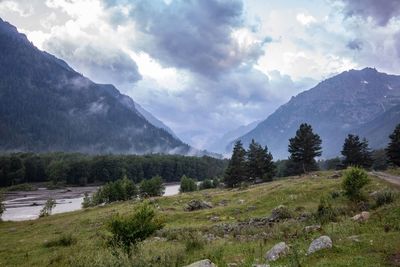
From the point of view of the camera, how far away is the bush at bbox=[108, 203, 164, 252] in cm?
2402

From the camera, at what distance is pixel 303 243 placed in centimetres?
2016

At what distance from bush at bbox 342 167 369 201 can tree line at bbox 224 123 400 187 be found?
54184 mm

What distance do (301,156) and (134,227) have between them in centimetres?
8101

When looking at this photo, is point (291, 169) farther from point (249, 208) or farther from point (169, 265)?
point (169, 265)

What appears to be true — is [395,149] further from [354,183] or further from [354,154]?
[354,183]

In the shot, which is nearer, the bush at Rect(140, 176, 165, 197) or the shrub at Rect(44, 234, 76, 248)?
the shrub at Rect(44, 234, 76, 248)

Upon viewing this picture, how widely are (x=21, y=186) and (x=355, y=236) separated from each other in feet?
640

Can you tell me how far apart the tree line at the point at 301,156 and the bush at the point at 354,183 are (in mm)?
54184

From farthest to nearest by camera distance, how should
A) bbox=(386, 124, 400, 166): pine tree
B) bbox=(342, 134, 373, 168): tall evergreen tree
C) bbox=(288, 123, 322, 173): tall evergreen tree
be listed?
bbox=(342, 134, 373, 168): tall evergreen tree < bbox=(288, 123, 322, 173): tall evergreen tree < bbox=(386, 124, 400, 166): pine tree

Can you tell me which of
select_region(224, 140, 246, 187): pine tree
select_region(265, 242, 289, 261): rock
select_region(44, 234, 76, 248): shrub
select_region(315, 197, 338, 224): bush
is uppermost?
select_region(224, 140, 246, 187): pine tree

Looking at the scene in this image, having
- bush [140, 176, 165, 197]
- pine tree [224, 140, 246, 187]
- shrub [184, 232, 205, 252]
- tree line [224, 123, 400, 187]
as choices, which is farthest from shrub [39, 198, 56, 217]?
shrub [184, 232, 205, 252]

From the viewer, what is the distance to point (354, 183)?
1539 inches

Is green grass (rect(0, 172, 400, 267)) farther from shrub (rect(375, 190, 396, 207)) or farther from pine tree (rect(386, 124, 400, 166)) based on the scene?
pine tree (rect(386, 124, 400, 166))

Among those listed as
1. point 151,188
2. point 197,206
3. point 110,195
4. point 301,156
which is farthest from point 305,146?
point 110,195
